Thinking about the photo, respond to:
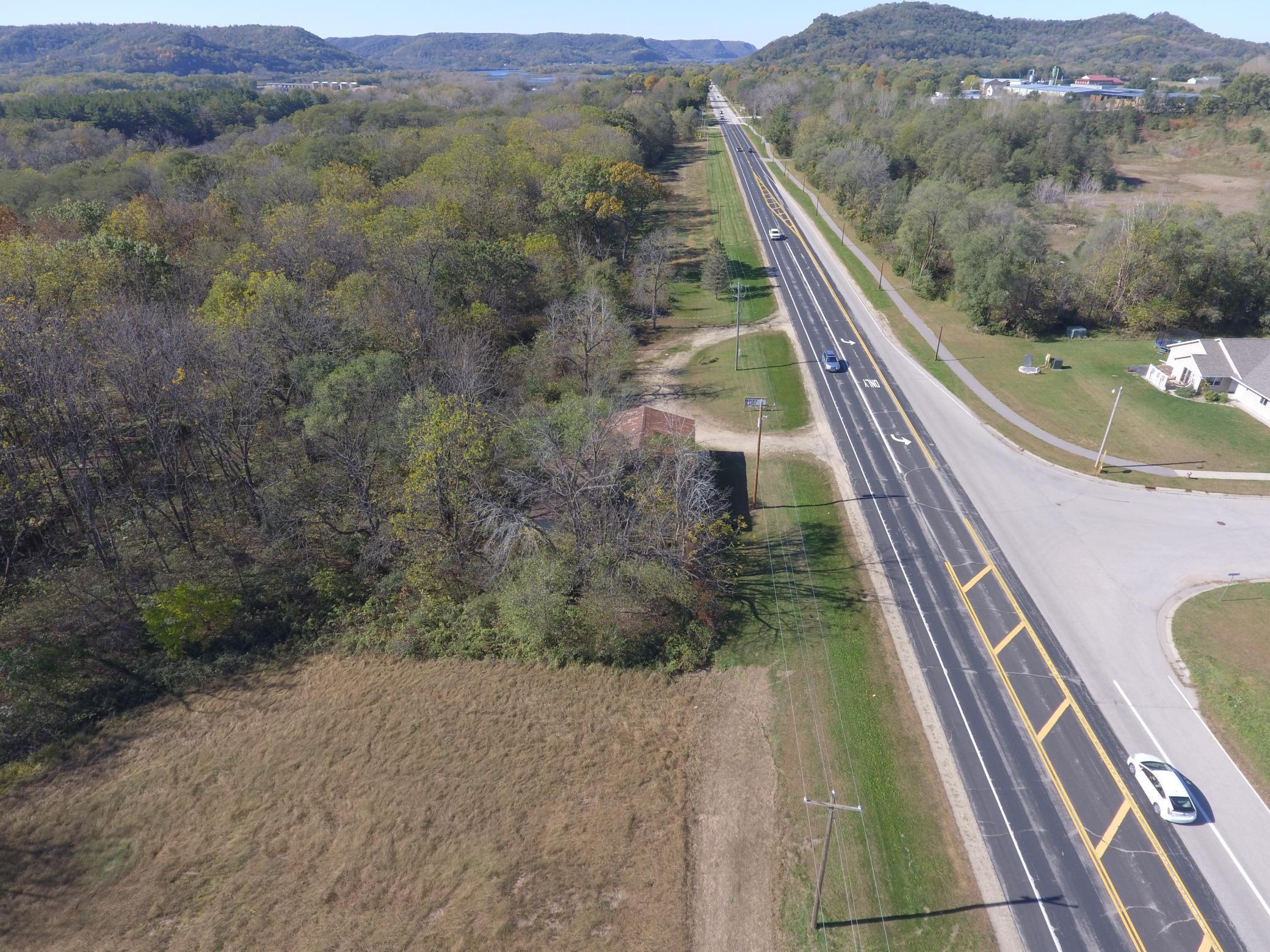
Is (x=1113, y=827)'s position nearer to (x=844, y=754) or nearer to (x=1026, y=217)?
(x=844, y=754)

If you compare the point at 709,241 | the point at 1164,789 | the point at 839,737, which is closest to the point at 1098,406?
the point at 1164,789

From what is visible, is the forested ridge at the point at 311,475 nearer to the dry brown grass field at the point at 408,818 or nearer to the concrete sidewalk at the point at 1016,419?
the dry brown grass field at the point at 408,818

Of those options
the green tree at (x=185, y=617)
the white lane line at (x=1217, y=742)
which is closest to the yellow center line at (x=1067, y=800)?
the white lane line at (x=1217, y=742)

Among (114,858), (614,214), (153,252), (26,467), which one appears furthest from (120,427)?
(614,214)

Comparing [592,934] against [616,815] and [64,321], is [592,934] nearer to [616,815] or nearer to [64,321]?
[616,815]

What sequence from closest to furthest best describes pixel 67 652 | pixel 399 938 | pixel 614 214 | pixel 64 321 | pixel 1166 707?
pixel 399 938 < pixel 1166 707 < pixel 67 652 < pixel 64 321 < pixel 614 214

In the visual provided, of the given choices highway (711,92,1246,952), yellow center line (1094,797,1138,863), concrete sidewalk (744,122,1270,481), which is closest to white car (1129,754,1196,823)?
highway (711,92,1246,952)
